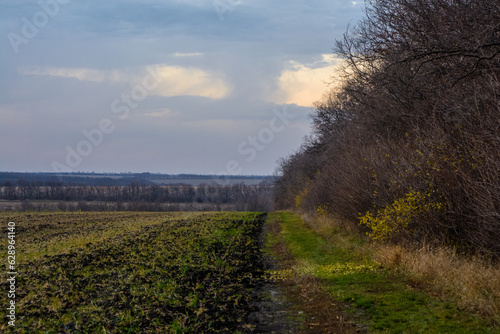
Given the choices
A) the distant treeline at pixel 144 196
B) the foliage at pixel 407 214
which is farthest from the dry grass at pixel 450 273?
the distant treeline at pixel 144 196

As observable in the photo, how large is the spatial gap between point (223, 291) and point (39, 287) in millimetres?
4756

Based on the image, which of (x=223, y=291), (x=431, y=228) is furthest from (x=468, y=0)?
(x=223, y=291)

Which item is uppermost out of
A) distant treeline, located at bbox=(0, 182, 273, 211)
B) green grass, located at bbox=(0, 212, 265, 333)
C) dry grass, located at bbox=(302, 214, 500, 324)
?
dry grass, located at bbox=(302, 214, 500, 324)

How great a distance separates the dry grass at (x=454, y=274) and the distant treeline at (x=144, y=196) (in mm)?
89505

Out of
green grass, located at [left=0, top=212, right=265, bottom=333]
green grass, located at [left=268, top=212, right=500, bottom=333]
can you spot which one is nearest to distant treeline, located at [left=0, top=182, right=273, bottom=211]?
green grass, located at [left=0, top=212, right=265, bottom=333]

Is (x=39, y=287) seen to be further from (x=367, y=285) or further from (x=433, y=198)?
(x=433, y=198)

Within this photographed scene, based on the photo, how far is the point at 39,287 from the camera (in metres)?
11.5

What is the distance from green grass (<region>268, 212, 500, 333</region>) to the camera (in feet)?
24.3

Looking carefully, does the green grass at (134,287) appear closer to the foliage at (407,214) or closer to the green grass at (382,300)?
the green grass at (382,300)

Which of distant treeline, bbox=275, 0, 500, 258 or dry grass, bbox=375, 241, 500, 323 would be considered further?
distant treeline, bbox=275, 0, 500, 258

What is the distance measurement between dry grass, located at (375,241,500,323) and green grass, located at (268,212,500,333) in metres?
0.27

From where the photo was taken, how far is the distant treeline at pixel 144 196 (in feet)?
377

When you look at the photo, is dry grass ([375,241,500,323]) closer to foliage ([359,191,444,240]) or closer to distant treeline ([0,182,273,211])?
foliage ([359,191,444,240])

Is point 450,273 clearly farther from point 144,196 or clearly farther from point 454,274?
point 144,196
